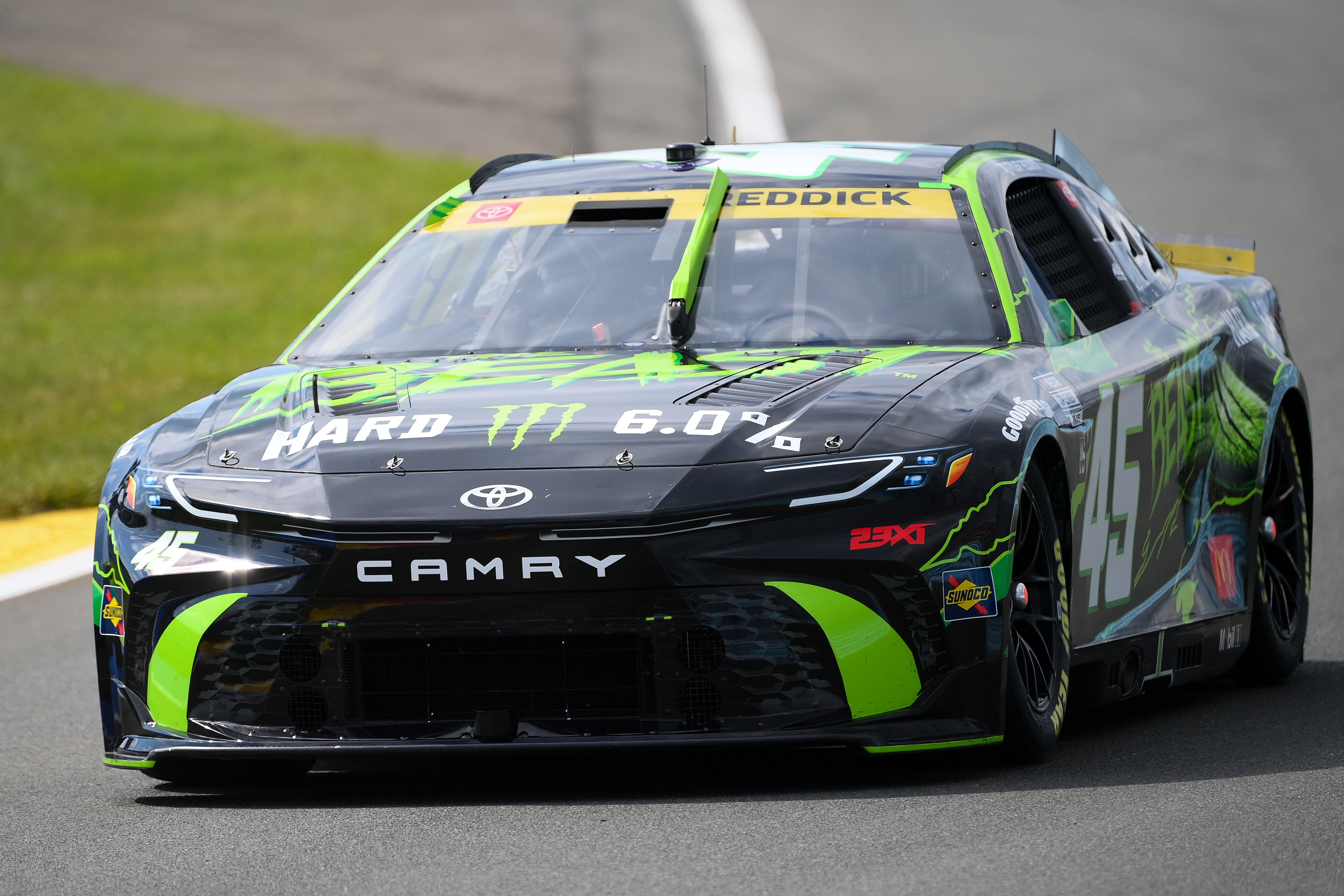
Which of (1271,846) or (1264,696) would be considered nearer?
(1271,846)

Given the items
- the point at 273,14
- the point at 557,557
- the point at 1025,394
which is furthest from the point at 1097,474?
the point at 273,14

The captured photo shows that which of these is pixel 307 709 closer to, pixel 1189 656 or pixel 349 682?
pixel 349 682

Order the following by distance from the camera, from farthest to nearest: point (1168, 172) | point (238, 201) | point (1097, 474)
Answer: point (238, 201), point (1168, 172), point (1097, 474)

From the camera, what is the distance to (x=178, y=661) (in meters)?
5.06

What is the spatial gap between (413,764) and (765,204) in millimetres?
1791

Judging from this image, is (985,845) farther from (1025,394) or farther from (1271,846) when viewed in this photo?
(1025,394)

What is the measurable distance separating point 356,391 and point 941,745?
1.66m

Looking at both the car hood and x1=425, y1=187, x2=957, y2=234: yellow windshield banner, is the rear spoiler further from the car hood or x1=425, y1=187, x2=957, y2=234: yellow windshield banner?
the car hood

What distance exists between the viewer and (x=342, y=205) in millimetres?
23141

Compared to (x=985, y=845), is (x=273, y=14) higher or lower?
higher

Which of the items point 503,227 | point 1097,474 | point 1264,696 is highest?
point 503,227

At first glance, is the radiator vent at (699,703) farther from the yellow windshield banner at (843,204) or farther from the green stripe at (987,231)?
the yellow windshield banner at (843,204)

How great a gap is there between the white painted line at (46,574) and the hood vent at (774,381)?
177 inches

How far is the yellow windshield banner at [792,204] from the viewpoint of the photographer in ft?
20.1
